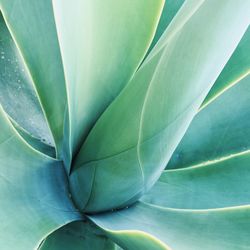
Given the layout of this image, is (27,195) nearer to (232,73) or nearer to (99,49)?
(99,49)

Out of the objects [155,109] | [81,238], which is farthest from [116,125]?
→ [81,238]

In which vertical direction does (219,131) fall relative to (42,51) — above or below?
below

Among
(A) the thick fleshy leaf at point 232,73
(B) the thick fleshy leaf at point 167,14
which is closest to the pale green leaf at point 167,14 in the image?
(B) the thick fleshy leaf at point 167,14

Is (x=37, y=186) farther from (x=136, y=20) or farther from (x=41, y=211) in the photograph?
(x=136, y=20)

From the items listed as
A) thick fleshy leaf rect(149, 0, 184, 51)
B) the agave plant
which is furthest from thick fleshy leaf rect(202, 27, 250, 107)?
thick fleshy leaf rect(149, 0, 184, 51)

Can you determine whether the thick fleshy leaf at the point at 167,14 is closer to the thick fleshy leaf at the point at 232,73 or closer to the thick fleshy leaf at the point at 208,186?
the thick fleshy leaf at the point at 232,73

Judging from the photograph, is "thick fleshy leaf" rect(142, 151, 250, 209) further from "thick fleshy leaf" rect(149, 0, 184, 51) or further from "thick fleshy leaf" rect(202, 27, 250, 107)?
"thick fleshy leaf" rect(149, 0, 184, 51)
